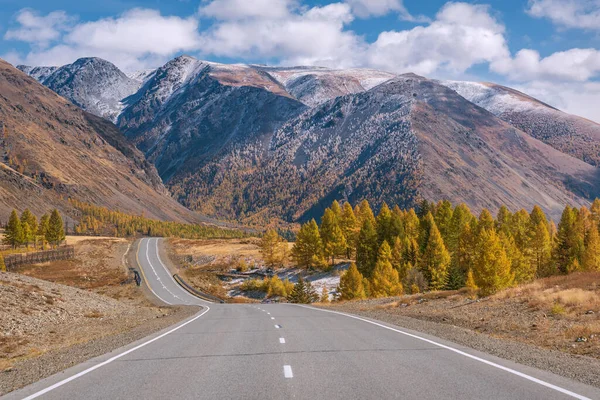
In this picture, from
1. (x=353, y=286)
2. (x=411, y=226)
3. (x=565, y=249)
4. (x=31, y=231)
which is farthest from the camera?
(x=31, y=231)

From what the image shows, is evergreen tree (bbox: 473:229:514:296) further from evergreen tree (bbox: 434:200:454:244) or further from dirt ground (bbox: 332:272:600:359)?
evergreen tree (bbox: 434:200:454:244)

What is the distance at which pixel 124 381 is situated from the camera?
10.3 metres

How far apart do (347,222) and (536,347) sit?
7633cm

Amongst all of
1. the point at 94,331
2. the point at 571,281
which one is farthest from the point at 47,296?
the point at 571,281

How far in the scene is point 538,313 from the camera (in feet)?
65.9

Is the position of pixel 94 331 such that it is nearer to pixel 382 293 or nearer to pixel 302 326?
pixel 302 326

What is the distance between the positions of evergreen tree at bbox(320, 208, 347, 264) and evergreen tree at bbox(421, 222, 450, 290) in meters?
26.8

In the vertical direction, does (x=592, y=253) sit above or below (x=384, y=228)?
below

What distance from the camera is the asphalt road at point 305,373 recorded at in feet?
29.5

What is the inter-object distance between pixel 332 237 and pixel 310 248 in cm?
457

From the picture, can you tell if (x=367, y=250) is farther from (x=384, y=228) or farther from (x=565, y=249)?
(x=565, y=249)

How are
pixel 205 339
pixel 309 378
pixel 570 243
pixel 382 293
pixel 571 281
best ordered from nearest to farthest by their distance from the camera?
pixel 309 378 → pixel 205 339 → pixel 571 281 → pixel 382 293 → pixel 570 243

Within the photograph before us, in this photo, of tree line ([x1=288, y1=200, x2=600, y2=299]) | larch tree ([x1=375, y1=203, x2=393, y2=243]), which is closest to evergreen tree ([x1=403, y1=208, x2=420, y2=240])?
tree line ([x1=288, y1=200, x2=600, y2=299])

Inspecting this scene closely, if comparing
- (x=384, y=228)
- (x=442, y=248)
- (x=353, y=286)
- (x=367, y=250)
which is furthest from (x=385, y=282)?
(x=384, y=228)
